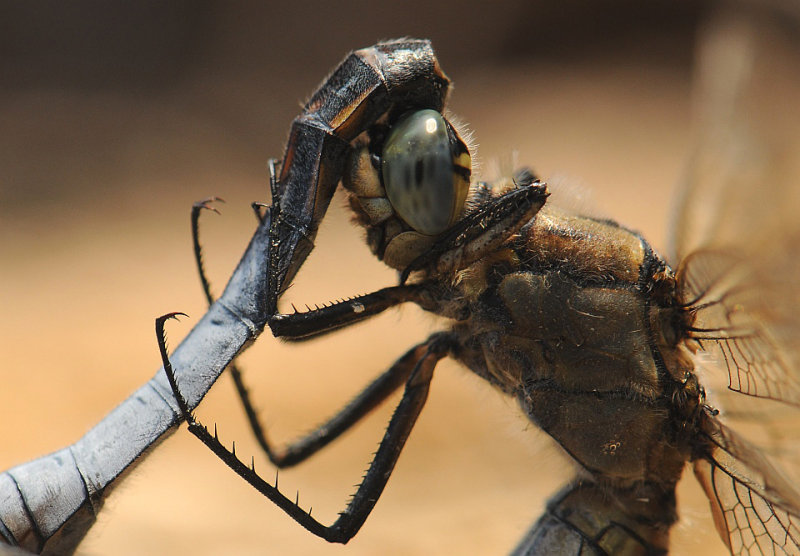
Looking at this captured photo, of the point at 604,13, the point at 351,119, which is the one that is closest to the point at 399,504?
the point at 351,119

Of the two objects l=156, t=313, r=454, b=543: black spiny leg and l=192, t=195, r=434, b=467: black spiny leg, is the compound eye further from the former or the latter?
l=156, t=313, r=454, b=543: black spiny leg

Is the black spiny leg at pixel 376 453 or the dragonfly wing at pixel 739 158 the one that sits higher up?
the dragonfly wing at pixel 739 158

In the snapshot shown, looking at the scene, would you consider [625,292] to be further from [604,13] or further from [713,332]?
[604,13]

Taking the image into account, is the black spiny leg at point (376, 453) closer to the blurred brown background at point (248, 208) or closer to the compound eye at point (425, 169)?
the blurred brown background at point (248, 208)

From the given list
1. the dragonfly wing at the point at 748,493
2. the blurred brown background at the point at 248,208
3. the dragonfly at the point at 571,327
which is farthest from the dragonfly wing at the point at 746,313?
the blurred brown background at the point at 248,208

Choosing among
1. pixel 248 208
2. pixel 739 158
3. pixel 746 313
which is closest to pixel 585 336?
pixel 746 313

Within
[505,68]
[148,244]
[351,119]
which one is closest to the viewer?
[351,119]
